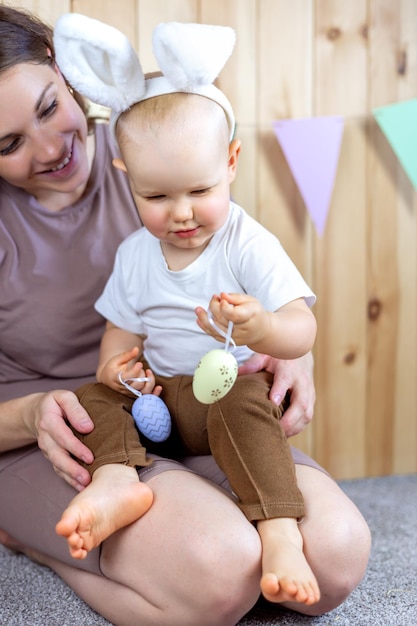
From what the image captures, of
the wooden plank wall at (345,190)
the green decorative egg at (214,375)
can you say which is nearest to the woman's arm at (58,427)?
the green decorative egg at (214,375)

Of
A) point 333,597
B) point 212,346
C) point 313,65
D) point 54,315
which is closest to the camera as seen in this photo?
point 333,597

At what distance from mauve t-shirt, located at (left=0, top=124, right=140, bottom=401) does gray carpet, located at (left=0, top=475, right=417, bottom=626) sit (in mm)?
320

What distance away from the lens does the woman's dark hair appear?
4.17 feet

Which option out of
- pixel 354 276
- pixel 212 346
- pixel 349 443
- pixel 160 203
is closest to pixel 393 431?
pixel 349 443

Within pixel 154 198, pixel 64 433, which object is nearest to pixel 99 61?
pixel 154 198

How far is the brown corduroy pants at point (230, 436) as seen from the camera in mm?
1068

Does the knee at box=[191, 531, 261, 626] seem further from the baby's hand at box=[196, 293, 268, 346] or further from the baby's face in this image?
the baby's face

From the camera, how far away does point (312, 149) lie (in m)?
1.72

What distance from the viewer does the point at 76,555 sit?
95 cm

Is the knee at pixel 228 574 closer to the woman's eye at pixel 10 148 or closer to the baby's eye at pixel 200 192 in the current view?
the baby's eye at pixel 200 192

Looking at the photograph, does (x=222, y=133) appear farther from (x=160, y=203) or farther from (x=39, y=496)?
(x=39, y=496)

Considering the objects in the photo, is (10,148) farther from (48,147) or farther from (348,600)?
(348,600)

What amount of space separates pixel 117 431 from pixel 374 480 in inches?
35.7

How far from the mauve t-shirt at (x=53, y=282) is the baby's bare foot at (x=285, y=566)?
20.9 inches
